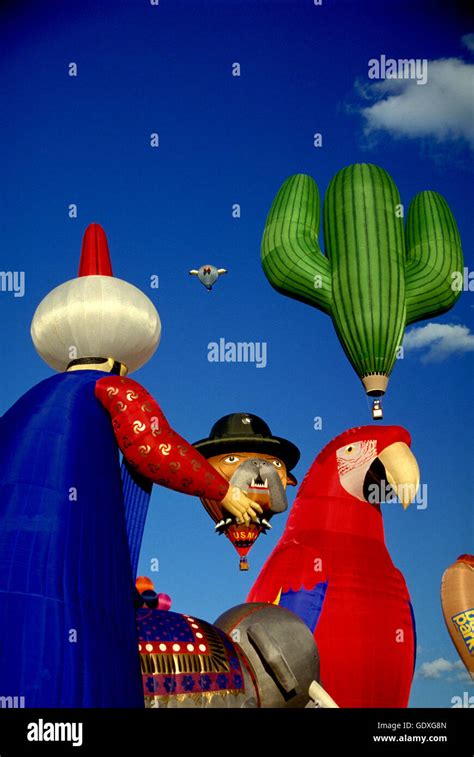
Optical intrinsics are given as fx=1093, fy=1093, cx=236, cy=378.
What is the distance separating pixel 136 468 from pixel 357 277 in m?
4.97

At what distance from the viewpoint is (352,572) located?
8023 millimetres

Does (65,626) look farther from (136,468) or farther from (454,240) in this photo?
(454,240)

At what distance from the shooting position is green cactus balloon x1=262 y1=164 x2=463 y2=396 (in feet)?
33.0

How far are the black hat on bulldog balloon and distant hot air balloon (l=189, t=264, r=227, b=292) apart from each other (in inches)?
48.1

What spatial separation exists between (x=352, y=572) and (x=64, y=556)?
3.43 meters

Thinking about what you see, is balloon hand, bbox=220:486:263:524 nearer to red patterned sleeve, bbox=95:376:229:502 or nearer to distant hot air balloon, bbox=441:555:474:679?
red patterned sleeve, bbox=95:376:229:502

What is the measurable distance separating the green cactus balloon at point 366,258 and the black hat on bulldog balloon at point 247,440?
1.19 metres

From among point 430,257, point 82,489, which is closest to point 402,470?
point 82,489

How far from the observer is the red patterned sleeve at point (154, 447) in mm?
5414

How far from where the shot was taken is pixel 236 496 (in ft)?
17.8

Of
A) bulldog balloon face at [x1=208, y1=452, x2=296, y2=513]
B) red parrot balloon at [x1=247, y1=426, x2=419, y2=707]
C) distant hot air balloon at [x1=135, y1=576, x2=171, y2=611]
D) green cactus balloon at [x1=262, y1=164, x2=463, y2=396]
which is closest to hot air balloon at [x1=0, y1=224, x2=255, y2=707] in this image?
distant hot air balloon at [x1=135, y1=576, x2=171, y2=611]

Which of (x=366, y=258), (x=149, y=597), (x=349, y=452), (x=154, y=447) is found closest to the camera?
(x=154, y=447)

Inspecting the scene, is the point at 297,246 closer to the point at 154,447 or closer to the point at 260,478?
the point at 260,478

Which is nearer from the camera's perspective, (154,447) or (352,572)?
(154,447)
